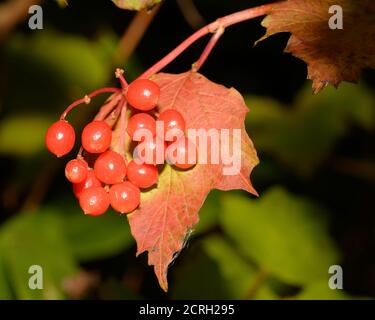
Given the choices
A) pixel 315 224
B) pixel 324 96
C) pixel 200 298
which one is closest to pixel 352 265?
pixel 315 224

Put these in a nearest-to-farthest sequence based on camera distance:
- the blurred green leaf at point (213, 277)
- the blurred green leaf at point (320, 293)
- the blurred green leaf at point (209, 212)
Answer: the blurred green leaf at point (320, 293), the blurred green leaf at point (213, 277), the blurred green leaf at point (209, 212)

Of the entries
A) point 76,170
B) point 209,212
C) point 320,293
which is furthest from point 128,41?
point 76,170

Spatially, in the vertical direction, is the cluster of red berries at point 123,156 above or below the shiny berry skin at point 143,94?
below

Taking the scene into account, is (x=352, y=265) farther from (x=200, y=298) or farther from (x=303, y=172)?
(x=200, y=298)

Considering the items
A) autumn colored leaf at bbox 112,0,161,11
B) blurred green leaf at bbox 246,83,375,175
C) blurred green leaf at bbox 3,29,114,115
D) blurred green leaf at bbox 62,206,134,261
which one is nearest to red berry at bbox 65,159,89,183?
autumn colored leaf at bbox 112,0,161,11

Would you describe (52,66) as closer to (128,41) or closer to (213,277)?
(128,41)

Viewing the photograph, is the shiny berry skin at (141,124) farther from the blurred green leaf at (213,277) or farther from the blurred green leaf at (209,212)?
the blurred green leaf at (209,212)

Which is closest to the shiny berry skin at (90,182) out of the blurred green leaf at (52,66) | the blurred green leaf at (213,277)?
the blurred green leaf at (213,277)
